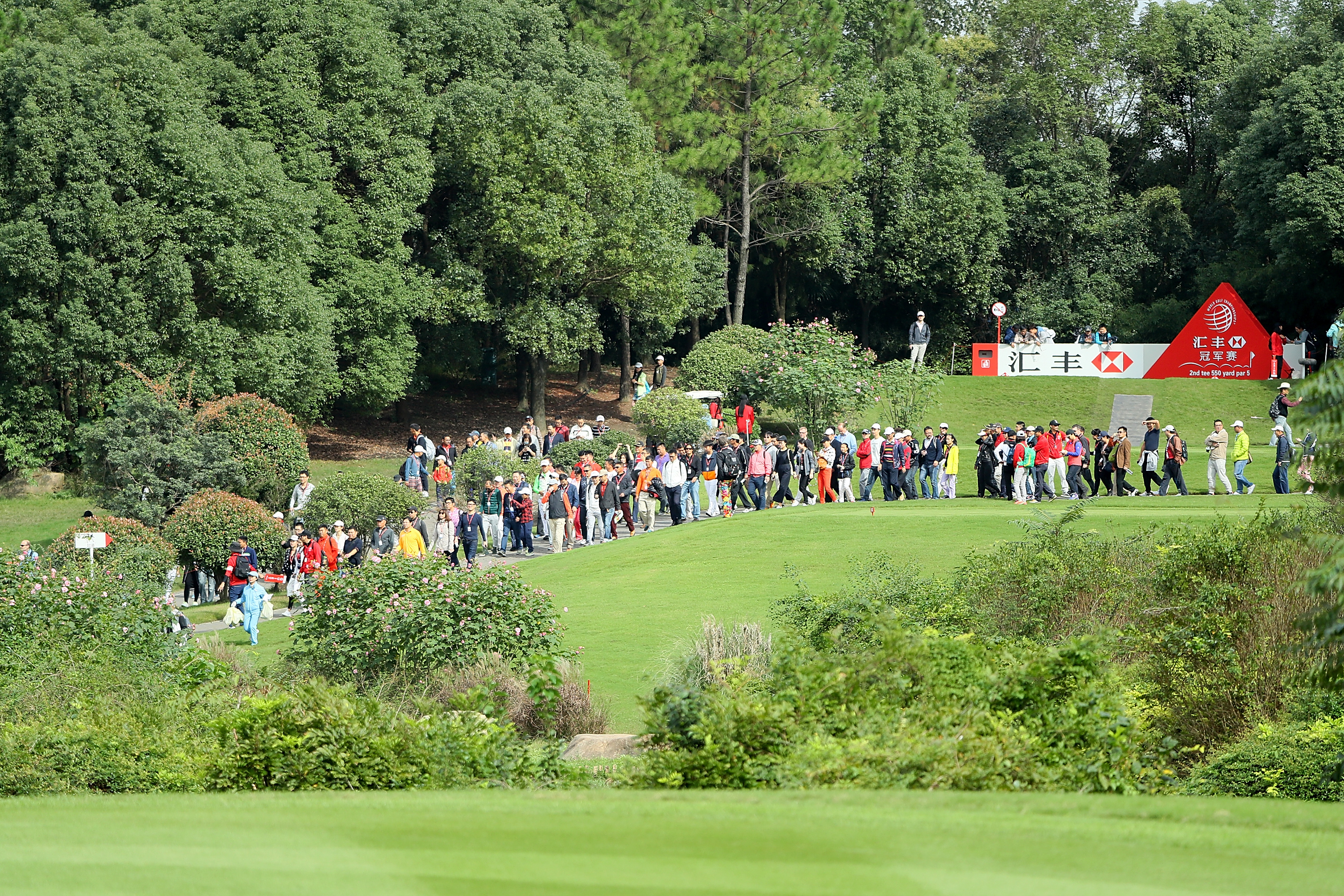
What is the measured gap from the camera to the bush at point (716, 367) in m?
36.0

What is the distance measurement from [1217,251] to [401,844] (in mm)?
45502

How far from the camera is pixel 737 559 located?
20.5 metres

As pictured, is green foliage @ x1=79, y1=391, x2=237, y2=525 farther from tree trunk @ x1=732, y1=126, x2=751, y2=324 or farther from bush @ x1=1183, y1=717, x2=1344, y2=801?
bush @ x1=1183, y1=717, x2=1344, y2=801

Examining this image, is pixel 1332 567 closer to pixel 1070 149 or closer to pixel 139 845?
pixel 139 845

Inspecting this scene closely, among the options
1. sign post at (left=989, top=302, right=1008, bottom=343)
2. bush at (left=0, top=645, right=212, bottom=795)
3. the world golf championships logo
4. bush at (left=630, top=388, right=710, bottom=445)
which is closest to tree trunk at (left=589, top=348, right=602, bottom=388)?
sign post at (left=989, top=302, right=1008, bottom=343)

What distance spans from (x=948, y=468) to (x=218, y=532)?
519 inches

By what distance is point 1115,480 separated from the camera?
24156 mm

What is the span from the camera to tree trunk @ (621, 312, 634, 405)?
43.3 meters

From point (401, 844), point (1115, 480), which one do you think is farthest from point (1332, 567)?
point (1115, 480)

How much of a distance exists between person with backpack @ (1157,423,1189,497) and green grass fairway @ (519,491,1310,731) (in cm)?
85

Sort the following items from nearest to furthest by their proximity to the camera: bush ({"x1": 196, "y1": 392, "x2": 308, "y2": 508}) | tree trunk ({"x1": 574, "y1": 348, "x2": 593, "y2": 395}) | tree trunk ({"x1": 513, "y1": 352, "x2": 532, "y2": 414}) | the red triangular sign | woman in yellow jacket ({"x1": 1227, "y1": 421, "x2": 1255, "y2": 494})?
woman in yellow jacket ({"x1": 1227, "y1": 421, "x2": 1255, "y2": 494}) < bush ({"x1": 196, "y1": 392, "x2": 308, "y2": 508}) < the red triangular sign < tree trunk ({"x1": 513, "y1": 352, "x2": 532, "y2": 414}) < tree trunk ({"x1": 574, "y1": 348, "x2": 593, "y2": 395})

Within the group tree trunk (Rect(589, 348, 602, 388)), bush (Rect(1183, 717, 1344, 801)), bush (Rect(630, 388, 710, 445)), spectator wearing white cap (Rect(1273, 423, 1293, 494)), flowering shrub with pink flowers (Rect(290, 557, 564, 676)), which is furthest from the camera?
tree trunk (Rect(589, 348, 602, 388))

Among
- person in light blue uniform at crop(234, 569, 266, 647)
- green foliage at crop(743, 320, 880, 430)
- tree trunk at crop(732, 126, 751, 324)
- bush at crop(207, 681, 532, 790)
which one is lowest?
person in light blue uniform at crop(234, 569, 266, 647)

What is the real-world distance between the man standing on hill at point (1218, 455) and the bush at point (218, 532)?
52.5 ft
